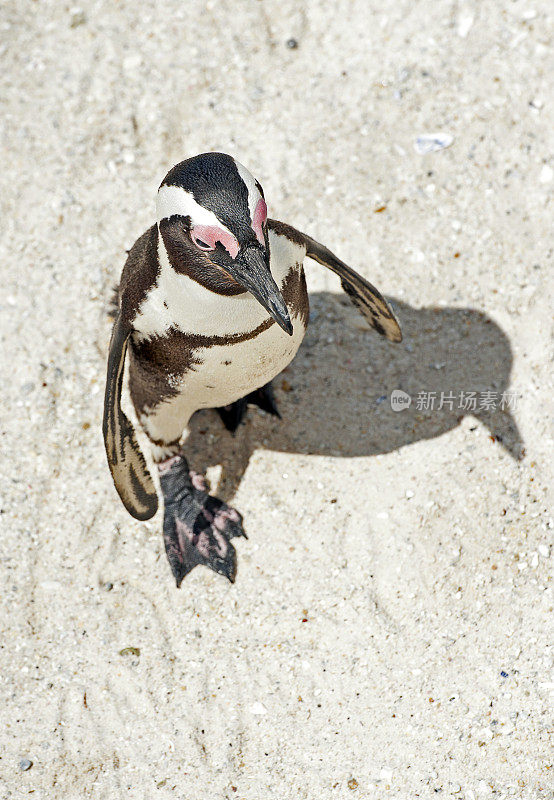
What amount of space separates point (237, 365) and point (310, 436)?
0.71 metres

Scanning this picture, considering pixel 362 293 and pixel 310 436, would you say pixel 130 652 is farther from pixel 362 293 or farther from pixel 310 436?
pixel 362 293

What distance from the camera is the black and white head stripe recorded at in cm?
166

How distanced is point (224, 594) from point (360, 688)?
1.57 ft

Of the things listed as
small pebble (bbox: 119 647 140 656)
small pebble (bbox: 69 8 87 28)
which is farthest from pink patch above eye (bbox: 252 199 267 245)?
small pebble (bbox: 69 8 87 28)

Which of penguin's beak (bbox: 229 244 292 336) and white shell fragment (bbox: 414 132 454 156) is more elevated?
penguin's beak (bbox: 229 244 292 336)

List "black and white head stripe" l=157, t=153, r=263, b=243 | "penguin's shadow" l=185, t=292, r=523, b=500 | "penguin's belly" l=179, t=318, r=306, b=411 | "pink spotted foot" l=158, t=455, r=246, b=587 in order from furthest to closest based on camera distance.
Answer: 1. "penguin's shadow" l=185, t=292, r=523, b=500
2. "pink spotted foot" l=158, t=455, r=246, b=587
3. "penguin's belly" l=179, t=318, r=306, b=411
4. "black and white head stripe" l=157, t=153, r=263, b=243

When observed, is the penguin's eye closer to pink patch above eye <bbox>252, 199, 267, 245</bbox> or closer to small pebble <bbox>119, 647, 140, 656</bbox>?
pink patch above eye <bbox>252, 199, 267, 245</bbox>

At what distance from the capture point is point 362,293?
244cm

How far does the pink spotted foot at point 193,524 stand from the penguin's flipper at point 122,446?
0.26m

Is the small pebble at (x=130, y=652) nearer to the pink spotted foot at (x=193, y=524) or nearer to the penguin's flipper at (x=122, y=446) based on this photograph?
the pink spotted foot at (x=193, y=524)

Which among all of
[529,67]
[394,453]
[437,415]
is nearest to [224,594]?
[394,453]

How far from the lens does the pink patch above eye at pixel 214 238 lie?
167 centimetres

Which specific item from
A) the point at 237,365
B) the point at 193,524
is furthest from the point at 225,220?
the point at 193,524

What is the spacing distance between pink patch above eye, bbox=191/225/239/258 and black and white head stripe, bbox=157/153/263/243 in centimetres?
1
